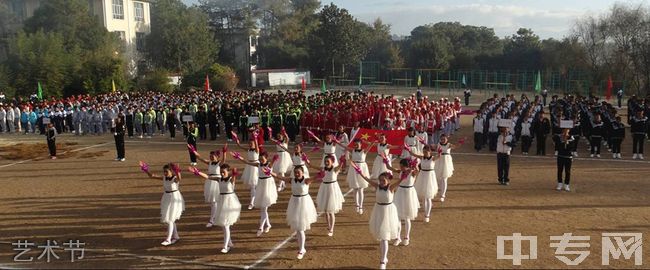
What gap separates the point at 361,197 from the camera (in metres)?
12.1

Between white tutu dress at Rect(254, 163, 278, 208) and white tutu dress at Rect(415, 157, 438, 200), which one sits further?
white tutu dress at Rect(415, 157, 438, 200)

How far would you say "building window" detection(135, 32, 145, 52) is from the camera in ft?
205

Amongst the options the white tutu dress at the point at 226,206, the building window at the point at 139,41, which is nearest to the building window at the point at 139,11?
the building window at the point at 139,41

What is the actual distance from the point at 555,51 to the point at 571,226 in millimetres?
49678

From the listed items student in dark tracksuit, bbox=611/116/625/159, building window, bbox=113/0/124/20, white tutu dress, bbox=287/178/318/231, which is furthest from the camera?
building window, bbox=113/0/124/20

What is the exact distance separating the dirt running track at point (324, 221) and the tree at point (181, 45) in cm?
4374

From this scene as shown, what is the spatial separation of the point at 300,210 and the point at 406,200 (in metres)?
2.05

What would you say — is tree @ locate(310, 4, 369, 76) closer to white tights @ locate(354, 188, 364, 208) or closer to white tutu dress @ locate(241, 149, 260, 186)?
white tutu dress @ locate(241, 149, 260, 186)

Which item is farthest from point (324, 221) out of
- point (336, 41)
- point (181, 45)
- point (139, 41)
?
point (139, 41)

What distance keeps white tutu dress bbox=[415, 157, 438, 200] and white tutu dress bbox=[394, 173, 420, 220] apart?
60.3 inches

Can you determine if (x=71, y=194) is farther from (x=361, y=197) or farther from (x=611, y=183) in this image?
(x=611, y=183)

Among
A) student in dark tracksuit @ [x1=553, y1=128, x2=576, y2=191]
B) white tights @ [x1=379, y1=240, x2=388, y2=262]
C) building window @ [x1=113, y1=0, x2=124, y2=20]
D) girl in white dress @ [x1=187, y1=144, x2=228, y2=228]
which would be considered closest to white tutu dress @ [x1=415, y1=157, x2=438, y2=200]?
white tights @ [x1=379, y1=240, x2=388, y2=262]

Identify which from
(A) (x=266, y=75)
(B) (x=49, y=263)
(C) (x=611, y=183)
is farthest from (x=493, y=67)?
(B) (x=49, y=263)

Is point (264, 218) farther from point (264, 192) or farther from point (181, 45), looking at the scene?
point (181, 45)
